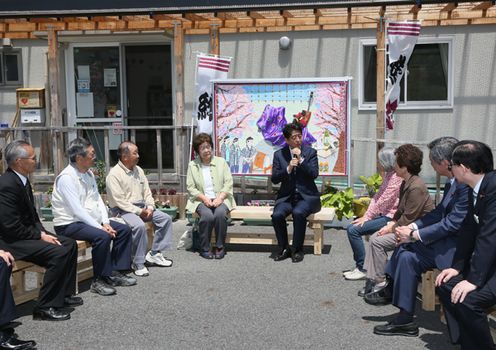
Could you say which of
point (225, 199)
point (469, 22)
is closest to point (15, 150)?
point (225, 199)

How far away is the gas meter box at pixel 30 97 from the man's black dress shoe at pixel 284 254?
5.75m

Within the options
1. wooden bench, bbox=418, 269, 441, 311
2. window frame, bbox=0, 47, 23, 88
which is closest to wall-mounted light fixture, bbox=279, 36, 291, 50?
window frame, bbox=0, 47, 23, 88

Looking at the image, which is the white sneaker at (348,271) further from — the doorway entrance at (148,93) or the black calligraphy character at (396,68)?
the doorway entrance at (148,93)

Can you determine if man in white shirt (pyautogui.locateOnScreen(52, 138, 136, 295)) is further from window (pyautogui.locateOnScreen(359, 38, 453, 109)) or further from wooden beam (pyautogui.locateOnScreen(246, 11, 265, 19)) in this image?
window (pyautogui.locateOnScreen(359, 38, 453, 109))

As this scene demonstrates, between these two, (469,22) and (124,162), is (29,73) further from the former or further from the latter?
(469,22)

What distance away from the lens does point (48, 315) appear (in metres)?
5.08

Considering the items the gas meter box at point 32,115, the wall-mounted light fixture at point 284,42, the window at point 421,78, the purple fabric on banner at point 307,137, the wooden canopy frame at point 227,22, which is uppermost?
the wooden canopy frame at point 227,22

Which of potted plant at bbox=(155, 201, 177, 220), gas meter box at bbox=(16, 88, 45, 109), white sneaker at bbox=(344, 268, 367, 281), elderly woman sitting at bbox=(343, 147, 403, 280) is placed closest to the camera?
elderly woman sitting at bbox=(343, 147, 403, 280)

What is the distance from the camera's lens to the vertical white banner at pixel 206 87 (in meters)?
8.91

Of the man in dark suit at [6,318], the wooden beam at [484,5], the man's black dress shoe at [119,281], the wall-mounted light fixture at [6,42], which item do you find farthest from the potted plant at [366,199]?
the wall-mounted light fixture at [6,42]

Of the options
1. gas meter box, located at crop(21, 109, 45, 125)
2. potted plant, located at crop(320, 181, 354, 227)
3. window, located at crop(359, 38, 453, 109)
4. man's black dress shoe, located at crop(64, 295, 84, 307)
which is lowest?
man's black dress shoe, located at crop(64, 295, 84, 307)

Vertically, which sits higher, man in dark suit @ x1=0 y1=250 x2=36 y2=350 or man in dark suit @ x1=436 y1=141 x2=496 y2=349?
man in dark suit @ x1=436 y1=141 x2=496 y2=349

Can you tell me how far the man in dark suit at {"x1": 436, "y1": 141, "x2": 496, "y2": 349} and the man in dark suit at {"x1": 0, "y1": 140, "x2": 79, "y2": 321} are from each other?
3129 millimetres

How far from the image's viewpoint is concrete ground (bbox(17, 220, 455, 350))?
181 inches
